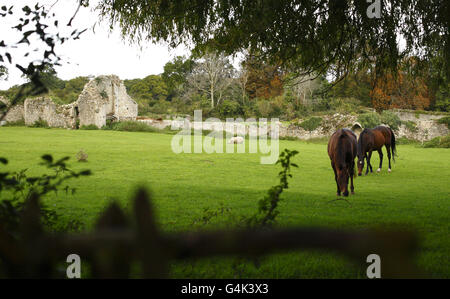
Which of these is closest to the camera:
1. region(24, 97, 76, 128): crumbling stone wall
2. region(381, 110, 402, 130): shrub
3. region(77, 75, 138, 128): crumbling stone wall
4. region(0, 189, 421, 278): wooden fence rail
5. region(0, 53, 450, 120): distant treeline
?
region(0, 189, 421, 278): wooden fence rail

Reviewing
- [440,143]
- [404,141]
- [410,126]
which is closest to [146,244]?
[440,143]

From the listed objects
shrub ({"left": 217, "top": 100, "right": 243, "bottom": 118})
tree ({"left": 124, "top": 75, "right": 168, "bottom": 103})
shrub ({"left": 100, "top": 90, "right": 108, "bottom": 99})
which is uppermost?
tree ({"left": 124, "top": 75, "right": 168, "bottom": 103})

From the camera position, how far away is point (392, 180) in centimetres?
1064

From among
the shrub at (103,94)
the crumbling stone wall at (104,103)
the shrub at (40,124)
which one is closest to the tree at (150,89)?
the crumbling stone wall at (104,103)

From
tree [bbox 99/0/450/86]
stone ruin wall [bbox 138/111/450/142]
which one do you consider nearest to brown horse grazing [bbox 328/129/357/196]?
tree [bbox 99/0/450/86]

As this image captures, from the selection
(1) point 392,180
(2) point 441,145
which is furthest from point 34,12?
(2) point 441,145

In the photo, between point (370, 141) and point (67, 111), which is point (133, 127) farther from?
point (370, 141)

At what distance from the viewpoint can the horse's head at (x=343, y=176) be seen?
7.43m

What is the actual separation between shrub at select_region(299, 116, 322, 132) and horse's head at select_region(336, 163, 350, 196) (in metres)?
21.9

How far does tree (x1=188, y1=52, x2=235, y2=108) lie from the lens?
1636 inches

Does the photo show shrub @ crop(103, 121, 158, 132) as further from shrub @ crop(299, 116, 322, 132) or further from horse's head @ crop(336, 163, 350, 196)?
horse's head @ crop(336, 163, 350, 196)

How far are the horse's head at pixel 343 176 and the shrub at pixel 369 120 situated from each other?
2219 centimetres

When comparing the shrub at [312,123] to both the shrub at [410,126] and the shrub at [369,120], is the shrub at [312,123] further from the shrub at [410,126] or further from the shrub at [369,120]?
the shrub at [410,126]

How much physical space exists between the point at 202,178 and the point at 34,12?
752 centimetres
